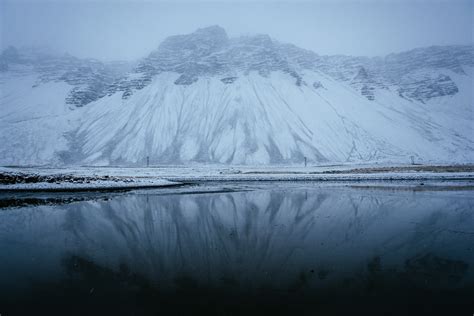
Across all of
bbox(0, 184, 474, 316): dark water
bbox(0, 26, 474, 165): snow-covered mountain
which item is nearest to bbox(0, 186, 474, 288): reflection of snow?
bbox(0, 184, 474, 316): dark water

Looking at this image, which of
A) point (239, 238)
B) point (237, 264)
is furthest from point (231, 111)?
point (237, 264)

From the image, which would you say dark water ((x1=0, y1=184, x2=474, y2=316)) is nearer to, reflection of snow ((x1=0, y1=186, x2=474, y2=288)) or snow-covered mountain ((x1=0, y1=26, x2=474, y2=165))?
reflection of snow ((x1=0, y1=186, x2=474, y2=288))

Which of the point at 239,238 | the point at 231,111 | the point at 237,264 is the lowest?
the point at 231,111

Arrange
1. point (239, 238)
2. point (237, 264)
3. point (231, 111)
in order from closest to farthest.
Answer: point (237, 264) < point (239, 238) < point (231, 111)

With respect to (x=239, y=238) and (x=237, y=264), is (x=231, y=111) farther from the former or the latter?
(x=237, y=264)

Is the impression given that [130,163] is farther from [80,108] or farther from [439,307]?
[439,307]

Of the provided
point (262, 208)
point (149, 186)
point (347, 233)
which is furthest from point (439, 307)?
point (149, 186)
